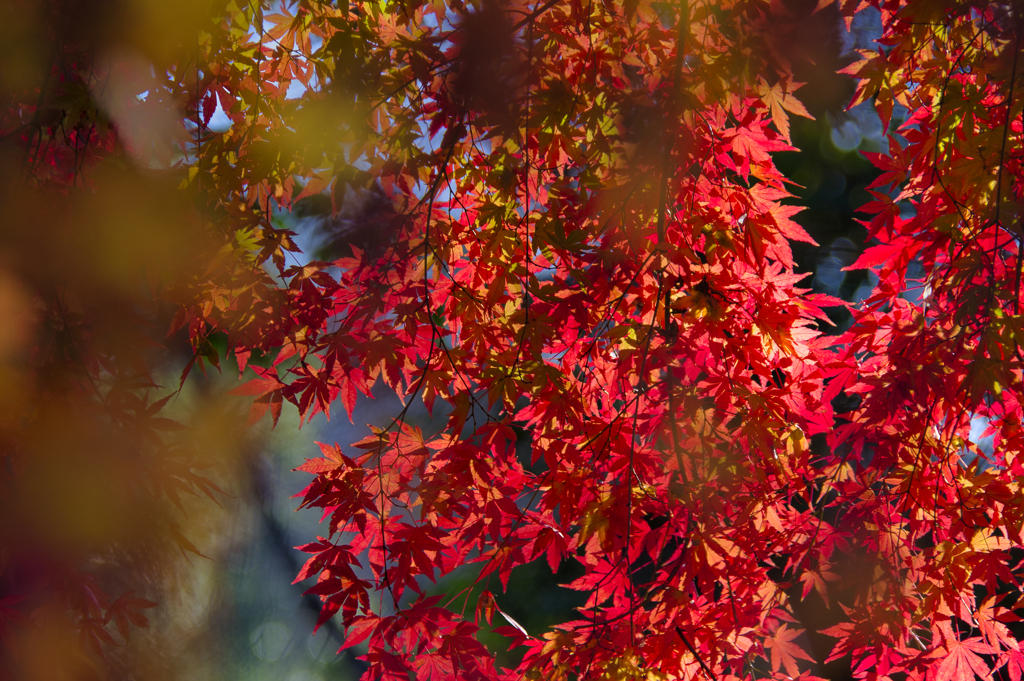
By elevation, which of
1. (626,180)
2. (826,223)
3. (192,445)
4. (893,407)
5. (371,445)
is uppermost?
(826,223)

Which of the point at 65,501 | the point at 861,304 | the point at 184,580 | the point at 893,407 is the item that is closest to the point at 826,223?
the point at 861,304

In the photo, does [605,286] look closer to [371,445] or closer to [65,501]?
[371,445]

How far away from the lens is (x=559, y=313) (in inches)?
52.1

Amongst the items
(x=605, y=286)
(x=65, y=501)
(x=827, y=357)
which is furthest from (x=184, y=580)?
(x=827, y=357)

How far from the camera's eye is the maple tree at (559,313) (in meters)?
1.25

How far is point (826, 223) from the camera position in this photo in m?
4.00

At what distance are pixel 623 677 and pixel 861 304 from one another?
1.05 meters

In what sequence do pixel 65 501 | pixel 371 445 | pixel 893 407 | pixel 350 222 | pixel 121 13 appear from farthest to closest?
1. pixel 65 501
2. pixel 350 222
3. pixel 121 13
4. pixel 371 445
5. pixel 893 407

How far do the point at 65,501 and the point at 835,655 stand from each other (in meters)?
2.19

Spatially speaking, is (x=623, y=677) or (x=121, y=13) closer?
(x=623, y=677)

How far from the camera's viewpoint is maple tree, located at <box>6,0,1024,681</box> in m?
1.25

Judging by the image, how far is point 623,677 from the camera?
125cm

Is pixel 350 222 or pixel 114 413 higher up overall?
pixel 350 222

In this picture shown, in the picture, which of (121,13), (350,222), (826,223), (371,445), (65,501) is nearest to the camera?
(371,445)
